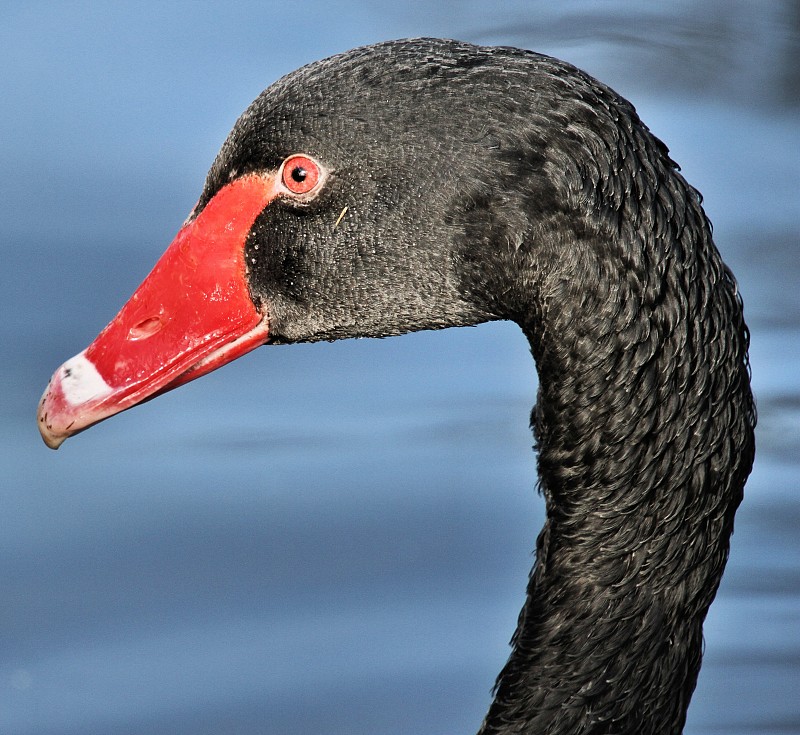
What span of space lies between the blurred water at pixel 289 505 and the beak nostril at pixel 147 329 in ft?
5.84

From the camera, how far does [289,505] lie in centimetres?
546

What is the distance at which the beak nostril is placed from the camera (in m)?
3.41

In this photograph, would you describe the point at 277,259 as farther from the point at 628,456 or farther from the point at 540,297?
the point at 628,456

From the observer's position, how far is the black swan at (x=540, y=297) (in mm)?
3027

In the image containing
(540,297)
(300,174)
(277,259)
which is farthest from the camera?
(277,259)

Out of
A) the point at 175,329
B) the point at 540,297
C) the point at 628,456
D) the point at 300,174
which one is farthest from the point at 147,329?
the point at 628,456

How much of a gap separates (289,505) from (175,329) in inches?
84.2

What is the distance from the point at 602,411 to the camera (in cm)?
318

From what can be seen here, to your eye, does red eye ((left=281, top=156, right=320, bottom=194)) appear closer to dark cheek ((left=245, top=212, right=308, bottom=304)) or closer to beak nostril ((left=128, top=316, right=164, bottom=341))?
dark cheek ((left=245, top=212, right=308, bottom=304))

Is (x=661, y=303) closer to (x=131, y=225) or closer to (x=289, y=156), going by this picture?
(x=289, y=156)

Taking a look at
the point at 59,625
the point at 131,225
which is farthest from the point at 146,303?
the point at 131,225

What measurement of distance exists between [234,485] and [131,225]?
4.38ft

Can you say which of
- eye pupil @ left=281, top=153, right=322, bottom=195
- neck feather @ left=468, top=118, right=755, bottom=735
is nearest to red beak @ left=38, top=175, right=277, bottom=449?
eye pupil @ left=281, top=153, right=322, bottom=195

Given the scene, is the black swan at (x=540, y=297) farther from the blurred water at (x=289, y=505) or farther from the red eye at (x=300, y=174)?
the blurred water at (x=289, y=505)
